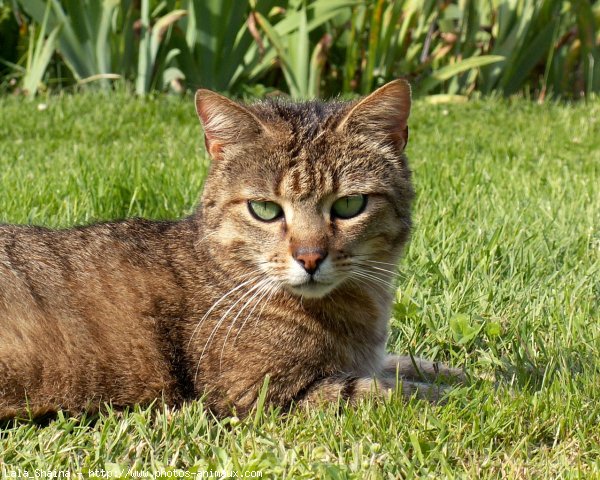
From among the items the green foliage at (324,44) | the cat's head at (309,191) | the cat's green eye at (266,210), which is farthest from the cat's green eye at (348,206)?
the green foliage at (324,44)

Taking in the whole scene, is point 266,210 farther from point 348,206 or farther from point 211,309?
point 211,309

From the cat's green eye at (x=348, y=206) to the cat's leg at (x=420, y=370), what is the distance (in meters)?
0.55

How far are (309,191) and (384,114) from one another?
405mm

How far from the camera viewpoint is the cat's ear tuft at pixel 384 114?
306cm

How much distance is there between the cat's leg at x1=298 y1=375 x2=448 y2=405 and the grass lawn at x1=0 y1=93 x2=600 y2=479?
8 centimetres

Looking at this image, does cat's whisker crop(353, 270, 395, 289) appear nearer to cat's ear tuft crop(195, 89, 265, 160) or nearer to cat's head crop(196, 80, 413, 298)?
cat's head crop(196, 80, 413, 298)

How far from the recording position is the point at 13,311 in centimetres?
288

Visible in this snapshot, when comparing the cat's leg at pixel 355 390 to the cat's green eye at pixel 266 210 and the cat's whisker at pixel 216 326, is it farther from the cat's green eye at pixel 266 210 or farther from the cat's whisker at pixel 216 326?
the cat's green eye at pixel 266 210

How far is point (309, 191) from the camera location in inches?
116

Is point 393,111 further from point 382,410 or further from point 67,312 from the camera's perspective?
point 67,312

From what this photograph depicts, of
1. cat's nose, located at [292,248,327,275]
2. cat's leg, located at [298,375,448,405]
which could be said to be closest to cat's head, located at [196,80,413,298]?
cat's nose, located at [292,248,327,275]

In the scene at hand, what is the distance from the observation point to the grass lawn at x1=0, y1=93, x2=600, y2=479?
8.50 ft

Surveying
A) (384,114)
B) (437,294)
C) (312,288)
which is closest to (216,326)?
(312,288)

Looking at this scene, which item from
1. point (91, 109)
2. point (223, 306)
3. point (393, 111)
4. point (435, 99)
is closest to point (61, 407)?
point (223, 306)
